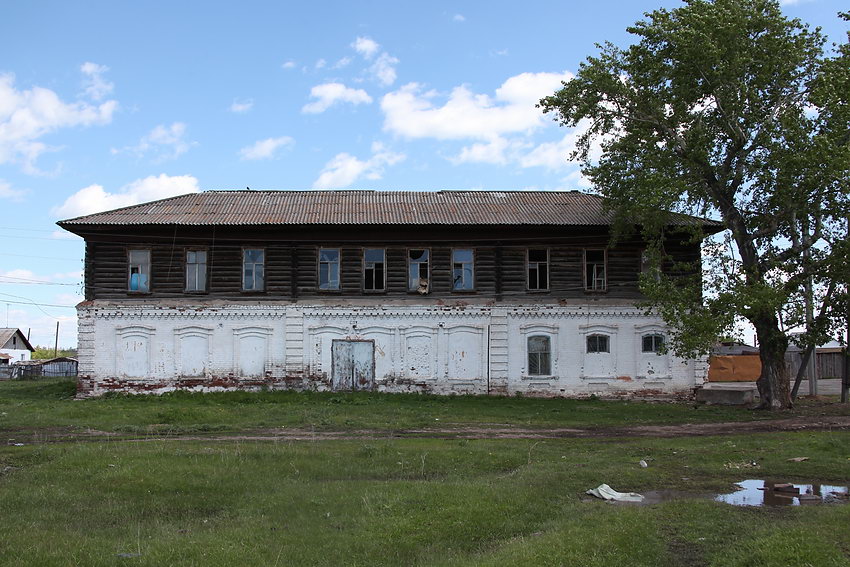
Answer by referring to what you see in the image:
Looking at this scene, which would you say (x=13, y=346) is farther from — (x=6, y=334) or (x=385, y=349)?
(x=385, y=349)

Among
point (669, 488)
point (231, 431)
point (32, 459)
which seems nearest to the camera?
point (669, 488)

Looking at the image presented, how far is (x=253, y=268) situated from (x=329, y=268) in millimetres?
2743

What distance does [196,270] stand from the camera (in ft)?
89.1

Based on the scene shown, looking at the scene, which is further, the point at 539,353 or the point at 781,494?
the point at 539,353

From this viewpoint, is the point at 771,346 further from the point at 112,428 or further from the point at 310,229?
the point at 112,428

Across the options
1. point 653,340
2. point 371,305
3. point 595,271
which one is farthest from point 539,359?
point 371,305

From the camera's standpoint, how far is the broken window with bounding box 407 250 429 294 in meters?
27.3

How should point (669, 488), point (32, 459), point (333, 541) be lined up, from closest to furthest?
point (333, 541)
point (669, 488)
point (32, 459)

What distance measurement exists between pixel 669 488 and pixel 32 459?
409 inches

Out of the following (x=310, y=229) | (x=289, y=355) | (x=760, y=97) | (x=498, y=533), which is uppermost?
(x=760, y=97)

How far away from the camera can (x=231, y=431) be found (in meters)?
17.3

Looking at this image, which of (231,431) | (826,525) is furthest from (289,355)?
(826,525)

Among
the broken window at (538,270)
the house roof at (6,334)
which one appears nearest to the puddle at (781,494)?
the broken window at (538,270)

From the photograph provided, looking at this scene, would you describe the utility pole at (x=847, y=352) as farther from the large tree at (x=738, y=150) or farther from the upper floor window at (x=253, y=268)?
the upper floor window at (x=253, y=268)
